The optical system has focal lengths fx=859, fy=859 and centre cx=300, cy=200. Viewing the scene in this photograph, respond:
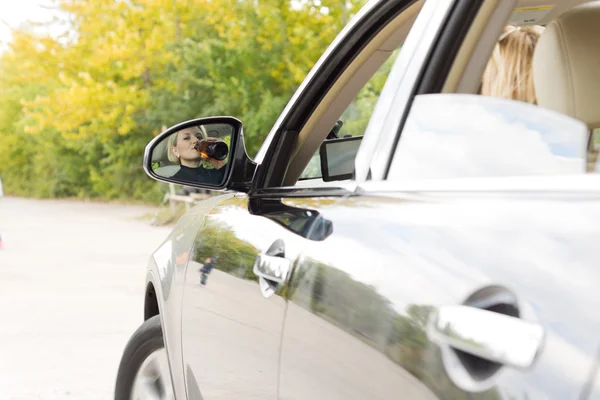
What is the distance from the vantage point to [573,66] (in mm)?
1687

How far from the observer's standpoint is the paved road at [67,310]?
5320 millimetres

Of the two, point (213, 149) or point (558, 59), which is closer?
→ point (558, 59)

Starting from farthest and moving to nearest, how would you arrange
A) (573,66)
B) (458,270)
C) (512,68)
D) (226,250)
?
(226,250) → (512,68) → (573,66) → (458,270)

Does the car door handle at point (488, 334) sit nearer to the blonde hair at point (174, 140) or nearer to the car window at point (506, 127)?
the car window at point (506, 127)

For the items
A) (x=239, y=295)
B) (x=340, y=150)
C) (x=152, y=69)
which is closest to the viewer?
(x=239, y=295)

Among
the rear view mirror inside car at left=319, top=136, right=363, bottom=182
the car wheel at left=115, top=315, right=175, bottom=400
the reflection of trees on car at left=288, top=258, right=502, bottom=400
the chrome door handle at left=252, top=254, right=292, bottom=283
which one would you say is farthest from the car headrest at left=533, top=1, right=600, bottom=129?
the car wheel at left=115, top=315, right=175, bottom=400

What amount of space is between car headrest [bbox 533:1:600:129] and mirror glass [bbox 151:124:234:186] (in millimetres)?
1166

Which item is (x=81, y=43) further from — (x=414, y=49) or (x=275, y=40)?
(x=414, y=49)

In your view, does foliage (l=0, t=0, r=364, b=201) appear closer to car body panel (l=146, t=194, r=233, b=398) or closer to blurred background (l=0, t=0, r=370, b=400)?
blurred background (l=0, t=0, r=370, b=400)

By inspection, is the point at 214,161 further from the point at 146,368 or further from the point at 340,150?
the point at 146,368

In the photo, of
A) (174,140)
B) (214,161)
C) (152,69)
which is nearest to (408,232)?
(214,161)

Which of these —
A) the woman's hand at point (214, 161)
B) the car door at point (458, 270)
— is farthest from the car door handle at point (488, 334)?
the woman's hand at point (214, 161)

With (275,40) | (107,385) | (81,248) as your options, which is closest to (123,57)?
(275,40)

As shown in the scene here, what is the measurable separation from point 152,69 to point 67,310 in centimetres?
2367
